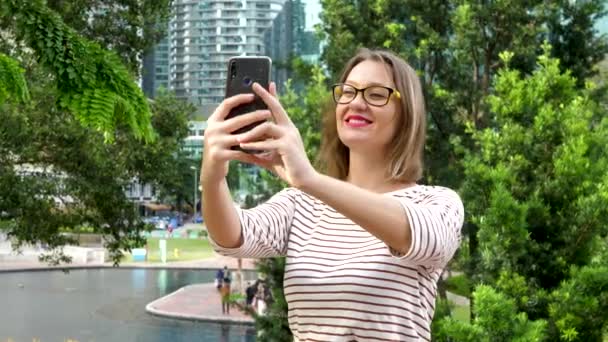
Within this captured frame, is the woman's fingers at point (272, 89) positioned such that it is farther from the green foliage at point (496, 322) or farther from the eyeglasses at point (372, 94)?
the green foliage at point (496, 322)

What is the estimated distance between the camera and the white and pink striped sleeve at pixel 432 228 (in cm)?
111

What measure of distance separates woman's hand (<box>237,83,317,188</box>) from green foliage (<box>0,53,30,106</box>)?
1.10m

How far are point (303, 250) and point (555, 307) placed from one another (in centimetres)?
212

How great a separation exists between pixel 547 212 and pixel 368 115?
2.34 m

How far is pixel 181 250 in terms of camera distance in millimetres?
31734

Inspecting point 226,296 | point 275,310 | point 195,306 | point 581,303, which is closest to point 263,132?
point 581,303

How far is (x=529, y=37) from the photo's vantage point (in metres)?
6.96

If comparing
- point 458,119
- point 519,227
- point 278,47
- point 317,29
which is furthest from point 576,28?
point 519,227

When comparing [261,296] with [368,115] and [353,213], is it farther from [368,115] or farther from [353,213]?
[353,213]

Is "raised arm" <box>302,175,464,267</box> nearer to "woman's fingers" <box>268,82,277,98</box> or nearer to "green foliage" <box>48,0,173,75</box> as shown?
"woman's fingers" <box>268,82,277,98</box>

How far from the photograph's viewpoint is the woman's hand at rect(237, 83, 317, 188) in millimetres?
1026

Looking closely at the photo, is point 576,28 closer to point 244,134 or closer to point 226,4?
point 226,4

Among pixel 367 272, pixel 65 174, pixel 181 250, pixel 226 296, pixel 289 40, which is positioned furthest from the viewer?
pixel 181 250

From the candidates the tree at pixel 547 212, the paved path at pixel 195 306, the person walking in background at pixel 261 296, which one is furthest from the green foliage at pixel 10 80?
the paved path at pixel 195 306
